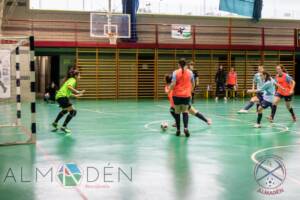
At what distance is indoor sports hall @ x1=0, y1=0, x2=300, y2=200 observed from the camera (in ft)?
22.5

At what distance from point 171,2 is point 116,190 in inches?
919

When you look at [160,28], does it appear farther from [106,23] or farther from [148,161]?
[148,161]

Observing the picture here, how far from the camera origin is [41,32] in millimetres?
26078

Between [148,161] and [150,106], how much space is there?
1340cm

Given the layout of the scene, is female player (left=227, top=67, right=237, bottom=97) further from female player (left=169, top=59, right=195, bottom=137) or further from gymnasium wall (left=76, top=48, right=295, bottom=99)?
female player (left=169, top=59, right=195, bottom=137)

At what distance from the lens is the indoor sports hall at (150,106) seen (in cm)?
686

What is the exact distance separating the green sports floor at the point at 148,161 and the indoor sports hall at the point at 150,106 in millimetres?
22

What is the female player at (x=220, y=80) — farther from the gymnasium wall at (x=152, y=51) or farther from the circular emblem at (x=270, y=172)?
the circular emblem at (x=270, y=172)

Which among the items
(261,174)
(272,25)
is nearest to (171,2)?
(272,25)

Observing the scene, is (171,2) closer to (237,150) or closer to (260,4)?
(260,4)

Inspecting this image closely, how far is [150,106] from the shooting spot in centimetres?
2166

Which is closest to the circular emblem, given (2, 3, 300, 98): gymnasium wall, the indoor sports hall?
the indoor sports hall

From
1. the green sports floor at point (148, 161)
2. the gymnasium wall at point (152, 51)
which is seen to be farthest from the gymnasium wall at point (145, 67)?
the green sports floor at point (148, 161)

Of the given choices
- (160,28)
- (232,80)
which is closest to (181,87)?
(232,80)
